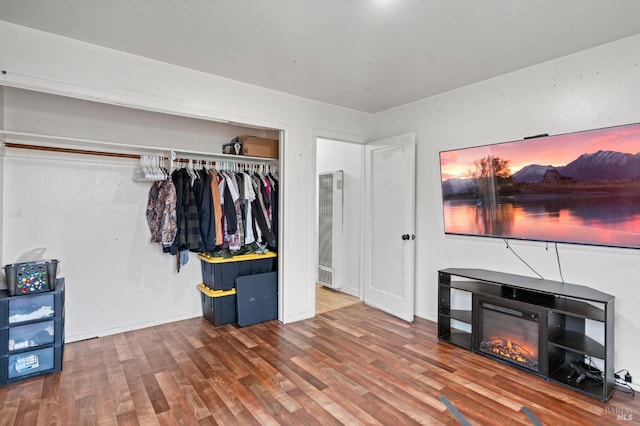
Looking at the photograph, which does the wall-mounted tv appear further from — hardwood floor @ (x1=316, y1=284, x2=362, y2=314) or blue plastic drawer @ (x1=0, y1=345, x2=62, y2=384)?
blue plastic drawer @ (x1=0, y1=345, x2=62, y2=384)

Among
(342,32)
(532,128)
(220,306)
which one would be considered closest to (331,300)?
(220,306)

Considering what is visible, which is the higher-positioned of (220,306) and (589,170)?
(589,170)

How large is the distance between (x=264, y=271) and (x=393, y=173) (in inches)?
75.2

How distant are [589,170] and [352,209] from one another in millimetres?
2880

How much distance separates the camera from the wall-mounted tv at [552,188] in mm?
2420

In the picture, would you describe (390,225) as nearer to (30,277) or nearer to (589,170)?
(589,170)

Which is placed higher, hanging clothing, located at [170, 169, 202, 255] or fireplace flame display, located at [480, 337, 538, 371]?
hanging clothing, located at [170, 169, 202, 255]

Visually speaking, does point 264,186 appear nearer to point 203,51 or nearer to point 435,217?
point 203,51

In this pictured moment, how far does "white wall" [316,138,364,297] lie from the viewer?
4824mm

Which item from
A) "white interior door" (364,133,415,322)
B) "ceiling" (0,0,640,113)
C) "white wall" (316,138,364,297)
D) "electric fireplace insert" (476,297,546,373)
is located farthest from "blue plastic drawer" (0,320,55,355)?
"electric fireplace insert" (476,297,546,373)

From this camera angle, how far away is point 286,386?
8.20 ft

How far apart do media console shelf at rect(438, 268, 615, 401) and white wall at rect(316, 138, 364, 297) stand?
6.21 ft

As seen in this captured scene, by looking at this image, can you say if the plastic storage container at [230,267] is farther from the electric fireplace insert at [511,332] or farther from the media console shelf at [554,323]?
the electric fireplace insert at [511,332]

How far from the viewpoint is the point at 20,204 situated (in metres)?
3.02
